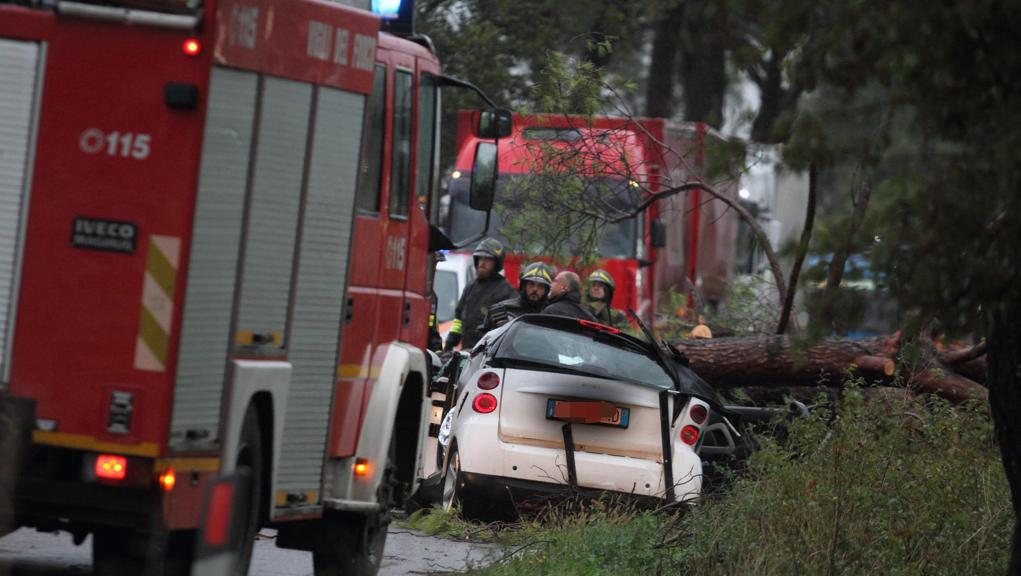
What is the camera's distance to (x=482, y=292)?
16578 millimetres

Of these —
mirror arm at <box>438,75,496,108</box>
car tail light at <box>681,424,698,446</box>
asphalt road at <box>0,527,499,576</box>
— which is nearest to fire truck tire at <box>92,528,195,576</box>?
asphalt road at <box>0,527,499,576</box>

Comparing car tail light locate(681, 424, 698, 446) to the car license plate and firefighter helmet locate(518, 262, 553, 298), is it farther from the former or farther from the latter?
firefighter helmet locate(518, 262, 553, 298)

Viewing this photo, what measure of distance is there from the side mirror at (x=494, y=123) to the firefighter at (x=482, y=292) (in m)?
6.65

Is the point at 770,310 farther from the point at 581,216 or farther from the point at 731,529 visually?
the point at 731,529

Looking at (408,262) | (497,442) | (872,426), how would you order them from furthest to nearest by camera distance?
(497,442), (872,426), (408,262)

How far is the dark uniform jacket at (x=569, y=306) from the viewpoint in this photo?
1375 cm

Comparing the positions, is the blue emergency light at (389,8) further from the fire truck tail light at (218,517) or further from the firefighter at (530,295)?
the firefighter at (530,295)

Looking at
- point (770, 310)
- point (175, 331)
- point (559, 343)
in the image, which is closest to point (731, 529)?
point (559, 343)

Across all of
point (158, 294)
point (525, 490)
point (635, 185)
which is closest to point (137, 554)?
point (158, 294)

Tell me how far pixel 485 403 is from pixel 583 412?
0.68 meters

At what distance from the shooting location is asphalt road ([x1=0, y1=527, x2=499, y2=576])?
29.1 ft

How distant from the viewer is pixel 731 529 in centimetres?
921

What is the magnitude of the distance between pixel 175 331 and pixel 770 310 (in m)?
11.4

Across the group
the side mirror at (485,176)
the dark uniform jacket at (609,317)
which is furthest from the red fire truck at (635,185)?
the dark uniform jacket at (609,317)
